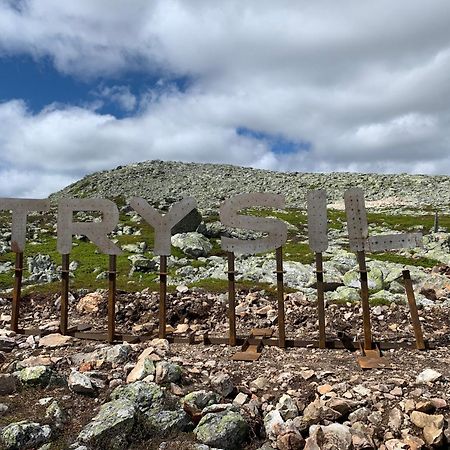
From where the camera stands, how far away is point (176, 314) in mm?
16219

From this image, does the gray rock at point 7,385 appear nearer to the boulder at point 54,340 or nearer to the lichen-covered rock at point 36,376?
the lichen-covered rock at point 36,376

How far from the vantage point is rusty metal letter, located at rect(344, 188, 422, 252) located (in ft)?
39.2

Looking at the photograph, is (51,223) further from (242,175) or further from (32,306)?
(242,175)

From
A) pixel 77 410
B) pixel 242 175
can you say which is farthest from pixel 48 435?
pixel 242 175

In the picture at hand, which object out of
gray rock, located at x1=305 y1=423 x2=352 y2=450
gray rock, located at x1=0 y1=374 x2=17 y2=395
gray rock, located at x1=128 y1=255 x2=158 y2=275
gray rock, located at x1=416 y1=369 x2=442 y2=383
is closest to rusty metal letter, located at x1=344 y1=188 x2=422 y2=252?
gray rock, located at x1=416 y1=369 x2=442 y2=383

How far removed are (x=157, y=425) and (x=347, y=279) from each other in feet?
44.7

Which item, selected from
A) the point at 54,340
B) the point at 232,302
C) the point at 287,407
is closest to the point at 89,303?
the point at 54,340

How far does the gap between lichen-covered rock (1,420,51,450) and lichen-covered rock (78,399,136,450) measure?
0.63m

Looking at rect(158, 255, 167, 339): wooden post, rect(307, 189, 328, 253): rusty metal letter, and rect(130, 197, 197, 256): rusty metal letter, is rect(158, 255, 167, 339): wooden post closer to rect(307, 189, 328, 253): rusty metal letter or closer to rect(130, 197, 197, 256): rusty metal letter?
rect(130, 197, 197, 256): rusty metal letter

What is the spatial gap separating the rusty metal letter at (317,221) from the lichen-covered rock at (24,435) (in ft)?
24.0

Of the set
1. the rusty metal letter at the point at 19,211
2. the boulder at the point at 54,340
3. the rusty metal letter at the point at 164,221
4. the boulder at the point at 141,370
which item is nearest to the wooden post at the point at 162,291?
the rusty metal letter at the point at 164,221

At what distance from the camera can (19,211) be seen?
14258 millimetres

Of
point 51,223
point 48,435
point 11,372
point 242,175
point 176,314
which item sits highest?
point 242,175

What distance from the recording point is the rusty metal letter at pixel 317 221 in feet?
40.1
